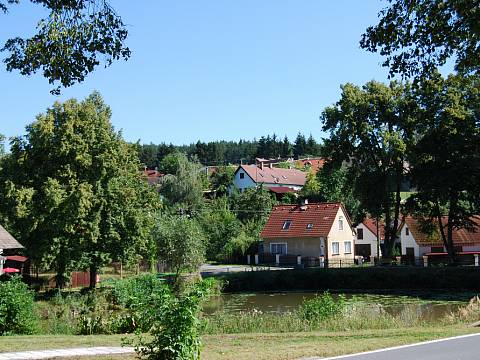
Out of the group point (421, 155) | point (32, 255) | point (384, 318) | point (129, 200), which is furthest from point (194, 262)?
point (384, 318)

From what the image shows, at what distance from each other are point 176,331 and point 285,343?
16.8 feet

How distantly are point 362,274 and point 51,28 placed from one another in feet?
125

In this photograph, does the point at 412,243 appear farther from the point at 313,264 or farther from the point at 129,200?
the point at 129,200

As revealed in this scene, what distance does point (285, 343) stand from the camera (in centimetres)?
1400

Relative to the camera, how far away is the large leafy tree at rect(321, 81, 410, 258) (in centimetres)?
4909

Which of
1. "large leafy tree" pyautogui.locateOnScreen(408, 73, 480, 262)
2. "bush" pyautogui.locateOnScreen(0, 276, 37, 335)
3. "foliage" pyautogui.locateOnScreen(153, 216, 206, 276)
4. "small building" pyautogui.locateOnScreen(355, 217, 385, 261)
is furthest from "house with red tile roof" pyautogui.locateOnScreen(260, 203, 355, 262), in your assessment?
"bush" pyautogui.locateOnScreen(0, 276, 37, 335)

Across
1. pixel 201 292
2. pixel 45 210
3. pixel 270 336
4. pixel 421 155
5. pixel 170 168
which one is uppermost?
pixel 170 168

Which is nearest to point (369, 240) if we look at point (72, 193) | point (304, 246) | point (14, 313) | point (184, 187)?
point (304, 246)

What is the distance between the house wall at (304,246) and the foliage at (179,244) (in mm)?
16969

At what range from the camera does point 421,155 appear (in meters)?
45.8

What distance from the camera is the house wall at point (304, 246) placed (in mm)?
59719

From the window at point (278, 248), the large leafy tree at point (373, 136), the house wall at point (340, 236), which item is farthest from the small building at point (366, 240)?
the large leafy tree at point (373, 136)

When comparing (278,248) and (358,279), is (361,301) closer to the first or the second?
(358,279)

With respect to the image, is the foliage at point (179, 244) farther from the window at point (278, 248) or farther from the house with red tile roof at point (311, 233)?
the window at point (278, 248)
